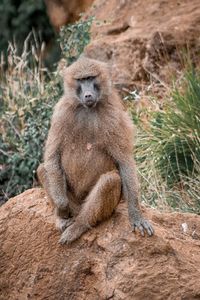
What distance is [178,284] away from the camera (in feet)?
18.5

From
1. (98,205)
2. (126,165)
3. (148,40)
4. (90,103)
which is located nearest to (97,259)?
(98,205)

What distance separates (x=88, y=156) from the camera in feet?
19.7

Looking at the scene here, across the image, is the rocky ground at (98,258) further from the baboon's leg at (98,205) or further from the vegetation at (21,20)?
the vegetation at (21,20)

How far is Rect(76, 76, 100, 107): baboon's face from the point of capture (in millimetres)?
6023

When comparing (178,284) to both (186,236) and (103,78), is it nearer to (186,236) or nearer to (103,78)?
(186,236)

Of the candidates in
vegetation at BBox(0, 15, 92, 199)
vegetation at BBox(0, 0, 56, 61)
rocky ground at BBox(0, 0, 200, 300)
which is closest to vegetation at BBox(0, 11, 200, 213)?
vegetation at BBox(0, 15, 92, 199)

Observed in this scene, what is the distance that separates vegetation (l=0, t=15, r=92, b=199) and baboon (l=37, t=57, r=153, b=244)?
3278 millimetres

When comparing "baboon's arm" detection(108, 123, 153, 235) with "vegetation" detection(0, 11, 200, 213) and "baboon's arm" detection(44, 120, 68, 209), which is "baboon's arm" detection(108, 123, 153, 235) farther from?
"vegetation" detection(0, 11, 200, 213)

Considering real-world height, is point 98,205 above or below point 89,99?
below

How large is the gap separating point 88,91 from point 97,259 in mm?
1142

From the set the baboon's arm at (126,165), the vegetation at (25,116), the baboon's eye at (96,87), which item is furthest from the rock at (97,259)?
the vegetation at (25,116)

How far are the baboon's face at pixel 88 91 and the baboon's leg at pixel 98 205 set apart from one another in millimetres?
509

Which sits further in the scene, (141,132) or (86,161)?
(141,132)

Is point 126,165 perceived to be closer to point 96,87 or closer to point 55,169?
point 55,169
